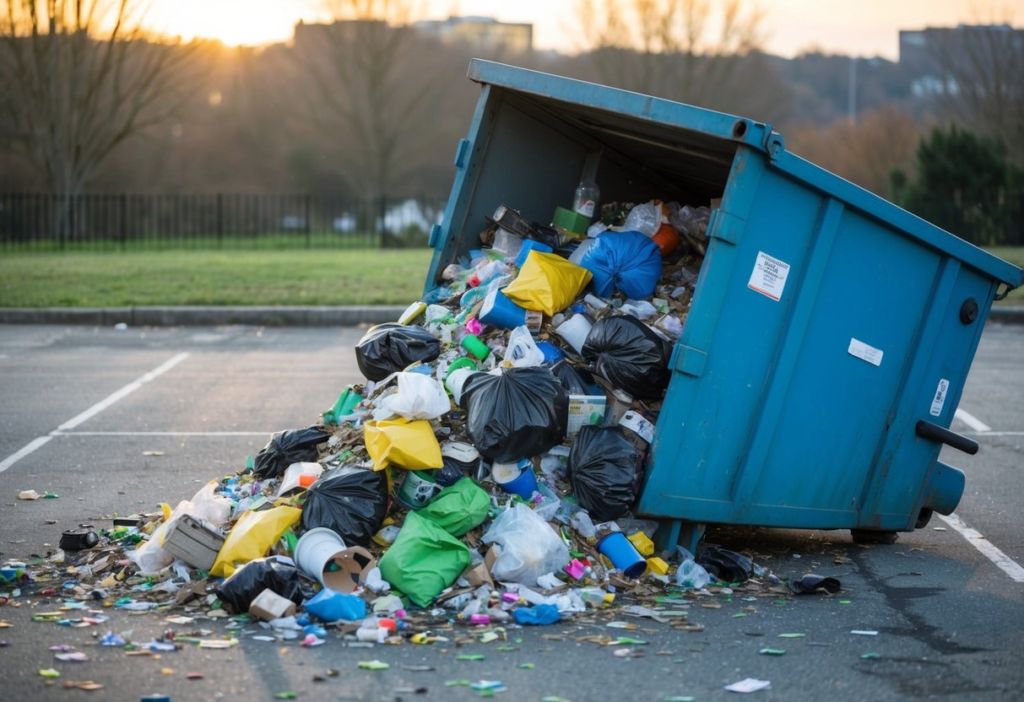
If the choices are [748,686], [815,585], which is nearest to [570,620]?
[748,686]

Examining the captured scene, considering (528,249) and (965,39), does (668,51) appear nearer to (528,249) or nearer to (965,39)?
(965,39)

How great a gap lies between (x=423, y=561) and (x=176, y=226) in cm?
2292

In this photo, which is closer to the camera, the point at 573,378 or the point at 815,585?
the point at 815,585

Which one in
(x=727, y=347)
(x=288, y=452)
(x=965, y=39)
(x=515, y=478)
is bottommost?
(x=288, y=452)

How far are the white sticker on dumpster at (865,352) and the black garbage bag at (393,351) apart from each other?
1.84 m

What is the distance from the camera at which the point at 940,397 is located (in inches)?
200

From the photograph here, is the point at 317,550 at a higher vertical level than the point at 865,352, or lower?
lower

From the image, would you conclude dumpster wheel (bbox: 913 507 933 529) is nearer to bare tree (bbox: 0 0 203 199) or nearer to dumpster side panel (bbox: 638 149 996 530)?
dumpster side panel (bbox: 638 149 996 530)

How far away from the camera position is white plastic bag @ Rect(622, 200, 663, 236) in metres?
5.81

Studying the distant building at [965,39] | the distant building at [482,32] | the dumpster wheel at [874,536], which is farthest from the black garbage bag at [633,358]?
the distant building at [482,32]

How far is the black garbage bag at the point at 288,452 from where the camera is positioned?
4977 millimetres

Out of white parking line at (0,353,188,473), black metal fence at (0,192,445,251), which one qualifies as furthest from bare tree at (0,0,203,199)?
white parking line at (0,353,188,473)

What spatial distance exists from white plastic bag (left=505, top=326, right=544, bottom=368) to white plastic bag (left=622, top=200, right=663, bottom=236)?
1.08m

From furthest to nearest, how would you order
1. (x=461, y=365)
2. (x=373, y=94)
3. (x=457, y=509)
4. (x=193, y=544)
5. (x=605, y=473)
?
1. (x=373, y=94)
2. (x=461, y=365)
3. (x=605, y=473)
4. (x=457, y=509)
5. (x=193, y=544)
